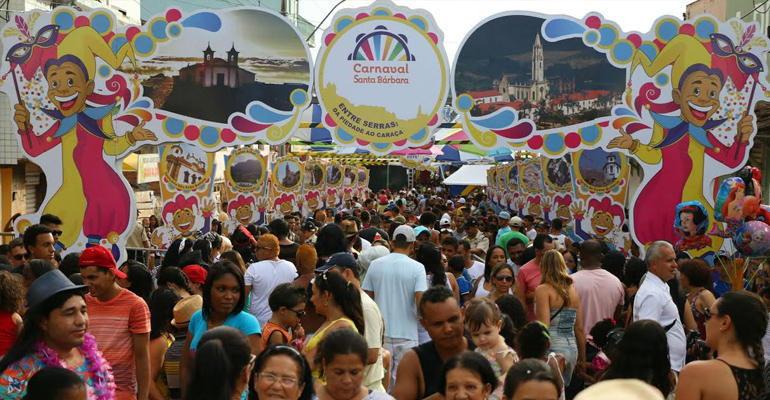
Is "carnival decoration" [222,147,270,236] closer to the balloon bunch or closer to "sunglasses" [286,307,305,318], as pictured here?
the balloon bunch

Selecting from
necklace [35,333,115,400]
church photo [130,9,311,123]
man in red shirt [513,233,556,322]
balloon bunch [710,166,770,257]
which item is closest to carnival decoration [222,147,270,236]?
church photo [130,9,311,123]

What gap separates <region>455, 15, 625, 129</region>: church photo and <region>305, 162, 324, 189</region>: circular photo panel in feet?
41.9

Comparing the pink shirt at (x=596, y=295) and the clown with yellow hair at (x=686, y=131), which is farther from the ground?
the clown with yellow hair at (x=686, y=131)

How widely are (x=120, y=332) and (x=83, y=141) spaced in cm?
712

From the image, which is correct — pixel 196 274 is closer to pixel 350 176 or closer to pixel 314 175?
pixel 314 175

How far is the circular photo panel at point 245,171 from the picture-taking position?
59.5 feet

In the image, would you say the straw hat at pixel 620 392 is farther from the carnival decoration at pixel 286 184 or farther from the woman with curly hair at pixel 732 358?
the carnival decoration at pixel 286 184

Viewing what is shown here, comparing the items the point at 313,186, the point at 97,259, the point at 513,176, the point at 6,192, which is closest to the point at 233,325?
the point at 97,259

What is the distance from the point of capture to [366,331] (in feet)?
18.2

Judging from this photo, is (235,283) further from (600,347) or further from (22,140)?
(22,140)

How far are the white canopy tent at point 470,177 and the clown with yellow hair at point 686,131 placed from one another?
1951 cm

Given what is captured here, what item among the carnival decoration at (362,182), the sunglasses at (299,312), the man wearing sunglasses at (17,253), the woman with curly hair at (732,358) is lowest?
the carnival decoration at (362,182)

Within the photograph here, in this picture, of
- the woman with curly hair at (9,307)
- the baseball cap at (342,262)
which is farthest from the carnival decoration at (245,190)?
the woman with curly hair at (9,307)

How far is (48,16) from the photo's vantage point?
1195 centimetres
